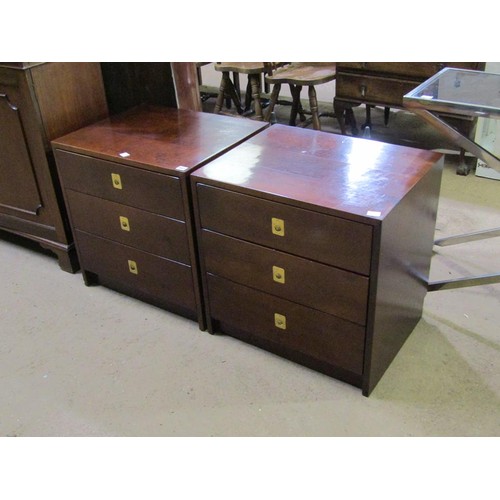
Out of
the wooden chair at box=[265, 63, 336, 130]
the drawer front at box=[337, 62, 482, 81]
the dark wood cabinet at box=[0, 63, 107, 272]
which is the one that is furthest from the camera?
the wooden chair at box=[265, 63, 336, 130]

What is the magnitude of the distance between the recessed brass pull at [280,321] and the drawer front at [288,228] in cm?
24

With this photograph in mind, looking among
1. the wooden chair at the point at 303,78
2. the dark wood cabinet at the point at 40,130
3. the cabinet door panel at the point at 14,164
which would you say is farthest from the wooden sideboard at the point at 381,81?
the cabinet door panel at the point at 14,164

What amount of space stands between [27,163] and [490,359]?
1.79 metres

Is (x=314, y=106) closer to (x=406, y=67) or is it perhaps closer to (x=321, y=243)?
(x=406, y=67)

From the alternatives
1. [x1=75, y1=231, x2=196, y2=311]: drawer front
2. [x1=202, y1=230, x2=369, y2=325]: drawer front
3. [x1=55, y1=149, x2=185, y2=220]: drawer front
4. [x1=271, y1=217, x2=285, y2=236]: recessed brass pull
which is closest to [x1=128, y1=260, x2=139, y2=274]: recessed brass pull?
[x1=75, y1=231, x2=196, y2=311]: drawer front

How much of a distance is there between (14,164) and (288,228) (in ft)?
4.14

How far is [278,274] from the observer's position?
1.68 meters

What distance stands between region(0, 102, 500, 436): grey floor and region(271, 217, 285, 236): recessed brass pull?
0.49 m

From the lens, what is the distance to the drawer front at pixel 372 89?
2939mm

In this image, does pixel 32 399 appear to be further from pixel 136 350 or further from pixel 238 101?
pixel 238 101

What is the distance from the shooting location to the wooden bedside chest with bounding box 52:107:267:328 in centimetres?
182

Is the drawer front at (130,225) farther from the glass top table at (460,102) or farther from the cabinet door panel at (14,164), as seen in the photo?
the glass top table at (460,102)

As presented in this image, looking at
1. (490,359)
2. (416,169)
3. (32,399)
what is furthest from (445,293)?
(32,399)

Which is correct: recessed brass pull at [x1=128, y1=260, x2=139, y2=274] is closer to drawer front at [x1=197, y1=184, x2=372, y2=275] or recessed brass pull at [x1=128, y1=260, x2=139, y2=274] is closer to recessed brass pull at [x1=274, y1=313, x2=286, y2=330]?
drawer front at [x1=197, y1=184, x2=372, y2=275]
